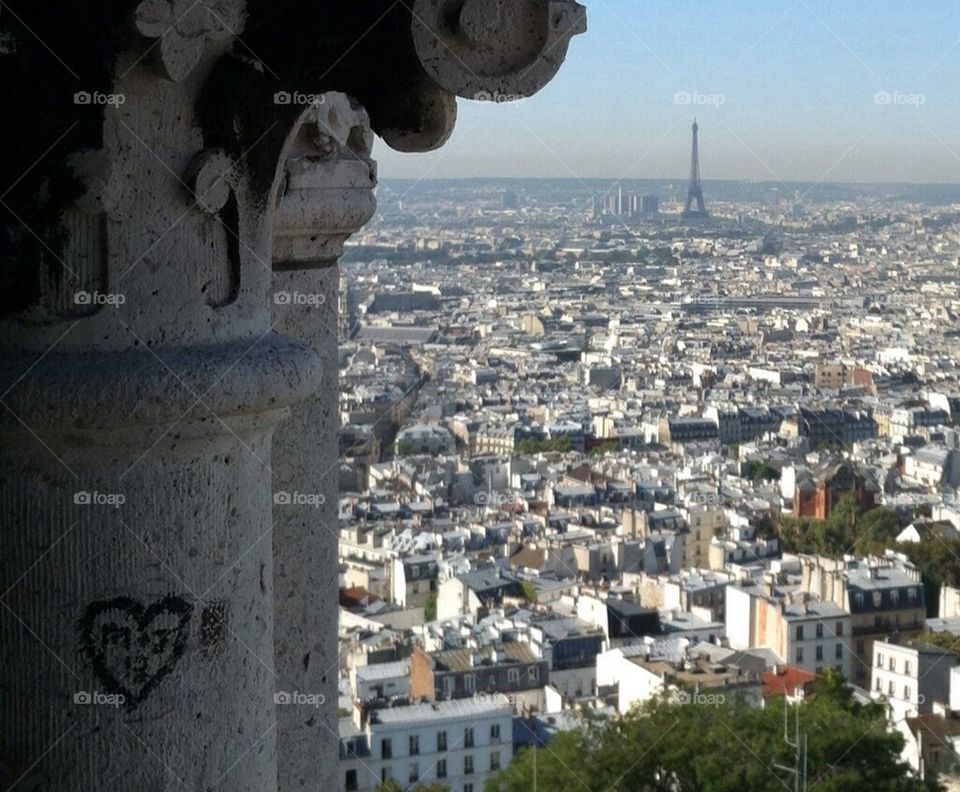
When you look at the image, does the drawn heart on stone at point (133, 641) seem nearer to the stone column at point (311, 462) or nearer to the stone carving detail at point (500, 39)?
the stone carving detail at point (500, 39)

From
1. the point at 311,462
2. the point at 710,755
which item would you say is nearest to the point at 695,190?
the point at 710,755

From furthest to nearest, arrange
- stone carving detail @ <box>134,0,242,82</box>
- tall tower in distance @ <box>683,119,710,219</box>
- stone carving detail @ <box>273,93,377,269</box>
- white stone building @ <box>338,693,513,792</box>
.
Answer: tall tower in distance @ <box>683,119,710,219</box> < white stone building @ <box>338,693,513,792</box> < stone carving detail @ <box>273,93,377,269</box> < stone carving detail @ <box>134,0,242,82</box>

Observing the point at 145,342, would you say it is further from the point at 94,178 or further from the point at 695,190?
the point at 695,190

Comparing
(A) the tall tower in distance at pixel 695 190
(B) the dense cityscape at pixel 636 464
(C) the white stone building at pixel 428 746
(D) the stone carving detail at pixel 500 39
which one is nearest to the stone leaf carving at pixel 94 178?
(D) the stone carving detail at pixel 500 39

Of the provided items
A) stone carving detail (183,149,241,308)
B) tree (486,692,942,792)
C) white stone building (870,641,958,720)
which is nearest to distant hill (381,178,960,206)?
white stone building (870,641,958,720)

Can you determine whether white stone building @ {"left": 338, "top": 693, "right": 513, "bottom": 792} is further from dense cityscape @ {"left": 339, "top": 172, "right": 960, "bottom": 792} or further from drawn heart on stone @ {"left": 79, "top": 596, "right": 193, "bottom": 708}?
drawn heart on stone @ {"left": 79, "top": 596, "right": 193, "bottom": 708}

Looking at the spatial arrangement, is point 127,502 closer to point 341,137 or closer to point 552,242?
point 341,137
